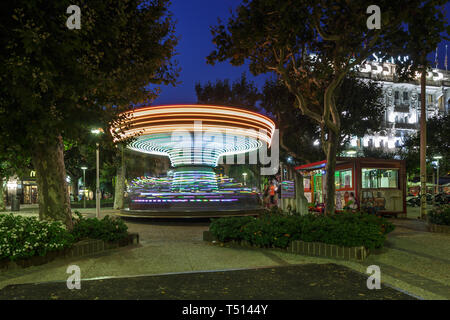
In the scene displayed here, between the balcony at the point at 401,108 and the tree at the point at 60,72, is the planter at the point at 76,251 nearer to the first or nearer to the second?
the tree at the point at 60,72

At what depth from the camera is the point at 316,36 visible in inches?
456

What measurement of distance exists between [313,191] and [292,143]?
6995mm

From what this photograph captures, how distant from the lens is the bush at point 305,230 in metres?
7.73

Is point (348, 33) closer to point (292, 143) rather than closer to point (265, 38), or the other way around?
point (265, 38)

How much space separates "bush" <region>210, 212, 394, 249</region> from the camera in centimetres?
773

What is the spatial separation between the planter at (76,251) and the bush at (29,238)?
4.2 inches

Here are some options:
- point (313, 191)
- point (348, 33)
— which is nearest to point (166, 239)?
point (348, 33)

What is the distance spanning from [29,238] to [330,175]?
803 centimetres

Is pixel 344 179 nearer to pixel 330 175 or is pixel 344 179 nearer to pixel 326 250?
pixel 330 175

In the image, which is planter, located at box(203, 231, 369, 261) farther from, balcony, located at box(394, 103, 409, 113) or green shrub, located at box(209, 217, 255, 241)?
balcony, located at box(394, 103, 409, 113)

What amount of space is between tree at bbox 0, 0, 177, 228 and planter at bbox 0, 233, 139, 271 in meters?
0.88

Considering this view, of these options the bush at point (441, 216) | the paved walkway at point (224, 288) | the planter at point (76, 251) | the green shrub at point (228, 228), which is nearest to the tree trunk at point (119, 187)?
the planter at point (76, 251)

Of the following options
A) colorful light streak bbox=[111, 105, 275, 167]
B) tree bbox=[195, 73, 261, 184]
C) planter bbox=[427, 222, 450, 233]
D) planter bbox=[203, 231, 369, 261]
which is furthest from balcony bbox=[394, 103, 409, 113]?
planter bbox=[203, 231, 369, 261]

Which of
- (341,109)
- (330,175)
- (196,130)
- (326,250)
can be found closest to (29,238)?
(326,250)
